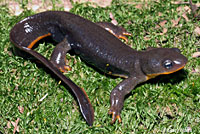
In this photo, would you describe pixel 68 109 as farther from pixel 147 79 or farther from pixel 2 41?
pixel 2 41

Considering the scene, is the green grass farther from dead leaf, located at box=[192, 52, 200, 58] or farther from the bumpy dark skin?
the bumpy dark skin

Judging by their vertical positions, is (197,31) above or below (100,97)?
A: above

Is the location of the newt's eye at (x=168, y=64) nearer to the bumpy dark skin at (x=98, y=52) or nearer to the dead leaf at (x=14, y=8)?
the bumpy dark skin at (x=98, y=52)

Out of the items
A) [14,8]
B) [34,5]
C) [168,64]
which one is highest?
[34,5]

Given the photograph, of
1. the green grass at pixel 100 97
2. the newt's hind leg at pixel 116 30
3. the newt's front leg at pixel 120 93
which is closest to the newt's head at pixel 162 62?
the newt's front leg at pixel 120 93

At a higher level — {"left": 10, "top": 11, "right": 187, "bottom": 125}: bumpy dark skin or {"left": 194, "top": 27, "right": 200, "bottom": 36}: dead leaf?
{"left": 194, "top": 27, "right": 200, "bottom": 36}: dead leaf

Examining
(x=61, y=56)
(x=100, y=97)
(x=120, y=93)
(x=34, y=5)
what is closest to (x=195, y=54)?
(x=120, y=93)

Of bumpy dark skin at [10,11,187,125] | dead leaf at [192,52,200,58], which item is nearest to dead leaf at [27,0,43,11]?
bumpy dark skin at [10,11,187,125]

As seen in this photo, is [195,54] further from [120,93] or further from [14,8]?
[14,8]
